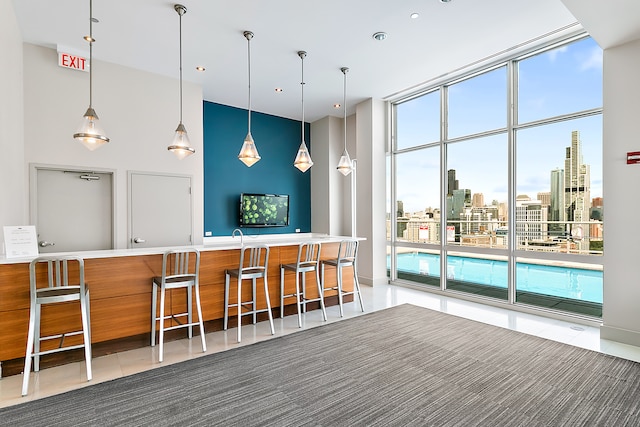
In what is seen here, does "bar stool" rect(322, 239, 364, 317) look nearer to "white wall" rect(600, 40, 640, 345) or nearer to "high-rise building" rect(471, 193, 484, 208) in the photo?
"high-rise building" rect(471, 193, 484, 208)

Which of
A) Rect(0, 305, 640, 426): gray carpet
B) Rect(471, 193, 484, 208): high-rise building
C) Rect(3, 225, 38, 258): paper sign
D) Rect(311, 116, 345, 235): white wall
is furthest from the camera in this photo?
Rect(311, 116, 345, 235): white wall

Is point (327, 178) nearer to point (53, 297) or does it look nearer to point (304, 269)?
point (304, 269)

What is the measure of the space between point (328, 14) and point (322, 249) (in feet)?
10.1

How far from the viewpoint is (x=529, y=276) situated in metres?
4.84

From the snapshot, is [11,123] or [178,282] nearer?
[178,282]

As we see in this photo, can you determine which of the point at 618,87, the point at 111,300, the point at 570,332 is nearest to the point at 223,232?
Answer: the point at 111,300

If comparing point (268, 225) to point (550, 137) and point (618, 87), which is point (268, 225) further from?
point (618, 87)

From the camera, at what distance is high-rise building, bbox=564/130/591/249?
415cm

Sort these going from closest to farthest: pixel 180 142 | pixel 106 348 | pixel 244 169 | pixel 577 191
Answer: pixel 106 348 → pixel 180 142 → pixel 577 191 → pixel 244 169

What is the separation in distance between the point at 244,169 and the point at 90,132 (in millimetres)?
3777

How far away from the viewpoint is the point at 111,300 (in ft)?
10.7

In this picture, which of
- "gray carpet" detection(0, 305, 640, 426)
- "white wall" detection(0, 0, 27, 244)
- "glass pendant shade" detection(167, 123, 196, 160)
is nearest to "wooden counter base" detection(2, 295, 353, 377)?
"gray carpet" detection(0, 305, 640, 426)

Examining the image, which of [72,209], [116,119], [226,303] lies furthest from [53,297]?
[116,119]

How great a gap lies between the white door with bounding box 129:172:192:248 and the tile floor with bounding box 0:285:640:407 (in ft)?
6.98
